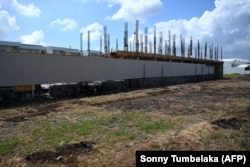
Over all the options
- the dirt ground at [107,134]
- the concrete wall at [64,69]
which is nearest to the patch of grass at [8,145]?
the dirt ground at [107,134]

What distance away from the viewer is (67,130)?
8359mm

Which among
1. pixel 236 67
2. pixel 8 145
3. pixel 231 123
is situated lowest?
pixel 8 145

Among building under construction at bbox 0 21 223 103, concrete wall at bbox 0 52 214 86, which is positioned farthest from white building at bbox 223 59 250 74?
concrete wall at bbox 0 52 214 86

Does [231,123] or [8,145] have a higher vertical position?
[231,123]

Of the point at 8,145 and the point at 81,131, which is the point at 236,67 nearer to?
the point at 81,131

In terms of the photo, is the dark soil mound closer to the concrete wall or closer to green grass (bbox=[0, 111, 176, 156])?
green grass (bbox=[0, 111, 176, 156])

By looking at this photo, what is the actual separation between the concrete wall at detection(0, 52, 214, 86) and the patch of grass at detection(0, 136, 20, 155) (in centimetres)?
773

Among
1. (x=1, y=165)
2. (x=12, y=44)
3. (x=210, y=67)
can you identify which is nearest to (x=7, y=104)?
(x=1, y=165)

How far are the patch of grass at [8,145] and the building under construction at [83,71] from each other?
7459 mm

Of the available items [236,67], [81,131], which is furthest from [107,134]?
[236,67]

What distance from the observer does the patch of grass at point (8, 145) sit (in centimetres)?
652

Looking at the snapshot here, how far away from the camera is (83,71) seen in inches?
764

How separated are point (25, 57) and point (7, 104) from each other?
2678 mm

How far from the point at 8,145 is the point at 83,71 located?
1263 centimetres
